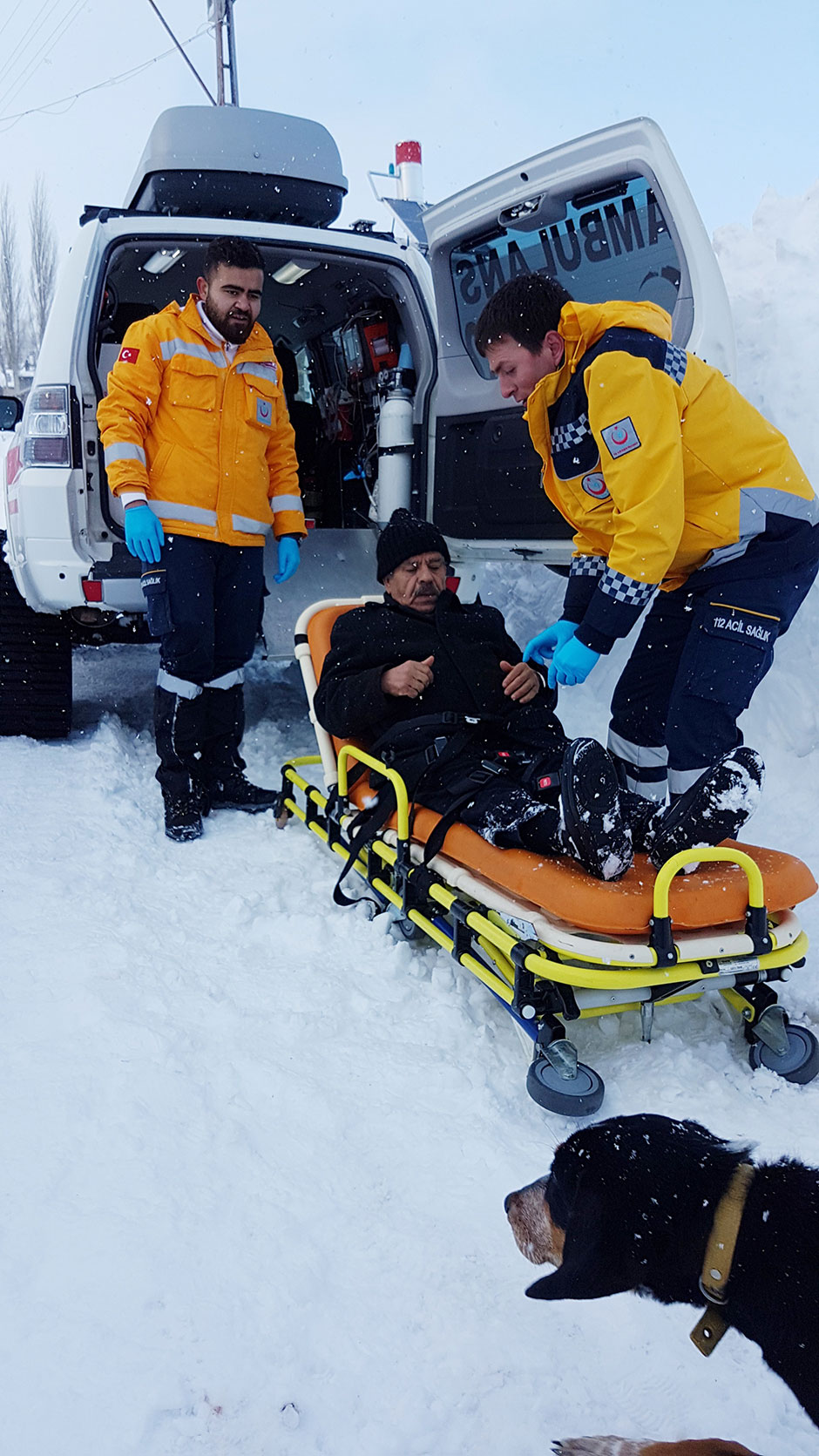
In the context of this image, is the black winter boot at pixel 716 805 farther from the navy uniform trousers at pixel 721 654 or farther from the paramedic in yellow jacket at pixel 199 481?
the paramedic in yellow jacket at pixel 199 481

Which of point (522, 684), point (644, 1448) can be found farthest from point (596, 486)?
point (644, 1448)

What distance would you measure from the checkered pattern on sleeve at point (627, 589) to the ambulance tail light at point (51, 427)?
228 cm

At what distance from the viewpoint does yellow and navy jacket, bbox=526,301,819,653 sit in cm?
229

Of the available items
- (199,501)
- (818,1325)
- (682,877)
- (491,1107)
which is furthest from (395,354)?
(818,1325)

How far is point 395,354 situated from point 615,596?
296 cm

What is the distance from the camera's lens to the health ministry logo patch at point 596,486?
8.52 ft

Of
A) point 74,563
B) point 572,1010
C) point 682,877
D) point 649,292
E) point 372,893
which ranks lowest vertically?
point 372,893

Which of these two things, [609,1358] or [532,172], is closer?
[609,1358]

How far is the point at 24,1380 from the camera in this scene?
4.40 feet

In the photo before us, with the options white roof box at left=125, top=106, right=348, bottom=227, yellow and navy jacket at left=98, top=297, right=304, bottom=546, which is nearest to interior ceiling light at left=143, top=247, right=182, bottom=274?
white roof box at left=125, top=106, right=348, bottom=227

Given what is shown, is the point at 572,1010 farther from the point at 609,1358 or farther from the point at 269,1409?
the point at 269,1409

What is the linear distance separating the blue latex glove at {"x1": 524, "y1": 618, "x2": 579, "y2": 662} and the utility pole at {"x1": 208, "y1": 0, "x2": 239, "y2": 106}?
481 inches

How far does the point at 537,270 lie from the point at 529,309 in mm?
1143

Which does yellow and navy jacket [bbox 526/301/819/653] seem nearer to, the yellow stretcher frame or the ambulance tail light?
the yellow stretcher frame
